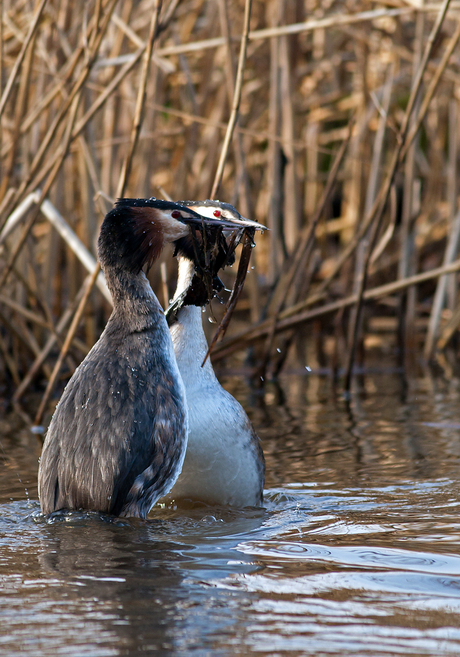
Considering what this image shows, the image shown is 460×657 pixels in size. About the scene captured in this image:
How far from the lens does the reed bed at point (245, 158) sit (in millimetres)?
4965

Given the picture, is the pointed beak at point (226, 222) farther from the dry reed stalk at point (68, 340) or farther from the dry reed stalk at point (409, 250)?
the dry reed stalk at point (409, 250)

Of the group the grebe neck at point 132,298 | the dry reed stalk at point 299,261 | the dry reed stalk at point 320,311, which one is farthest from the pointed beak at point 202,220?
the dry reed stalk at point 320,311

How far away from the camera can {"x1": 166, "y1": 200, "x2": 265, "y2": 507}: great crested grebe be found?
361 cm

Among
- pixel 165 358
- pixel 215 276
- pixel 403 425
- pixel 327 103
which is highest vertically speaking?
pixel 327 103

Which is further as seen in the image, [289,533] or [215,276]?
[215,276]

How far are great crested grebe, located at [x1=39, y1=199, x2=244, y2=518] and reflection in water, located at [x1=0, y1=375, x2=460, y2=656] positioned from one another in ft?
0.40

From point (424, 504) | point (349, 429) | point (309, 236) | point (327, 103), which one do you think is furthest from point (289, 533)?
point (327, 103)

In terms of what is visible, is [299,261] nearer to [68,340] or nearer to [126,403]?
[68,340]

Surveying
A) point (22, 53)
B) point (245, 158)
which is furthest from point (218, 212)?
point (245, 158)

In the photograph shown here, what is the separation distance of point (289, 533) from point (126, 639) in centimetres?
117

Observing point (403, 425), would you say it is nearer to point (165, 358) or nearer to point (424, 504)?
point (424, 504)

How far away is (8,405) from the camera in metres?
5.77

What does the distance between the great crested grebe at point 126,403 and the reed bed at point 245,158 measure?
91 cm

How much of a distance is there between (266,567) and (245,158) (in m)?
4.38
